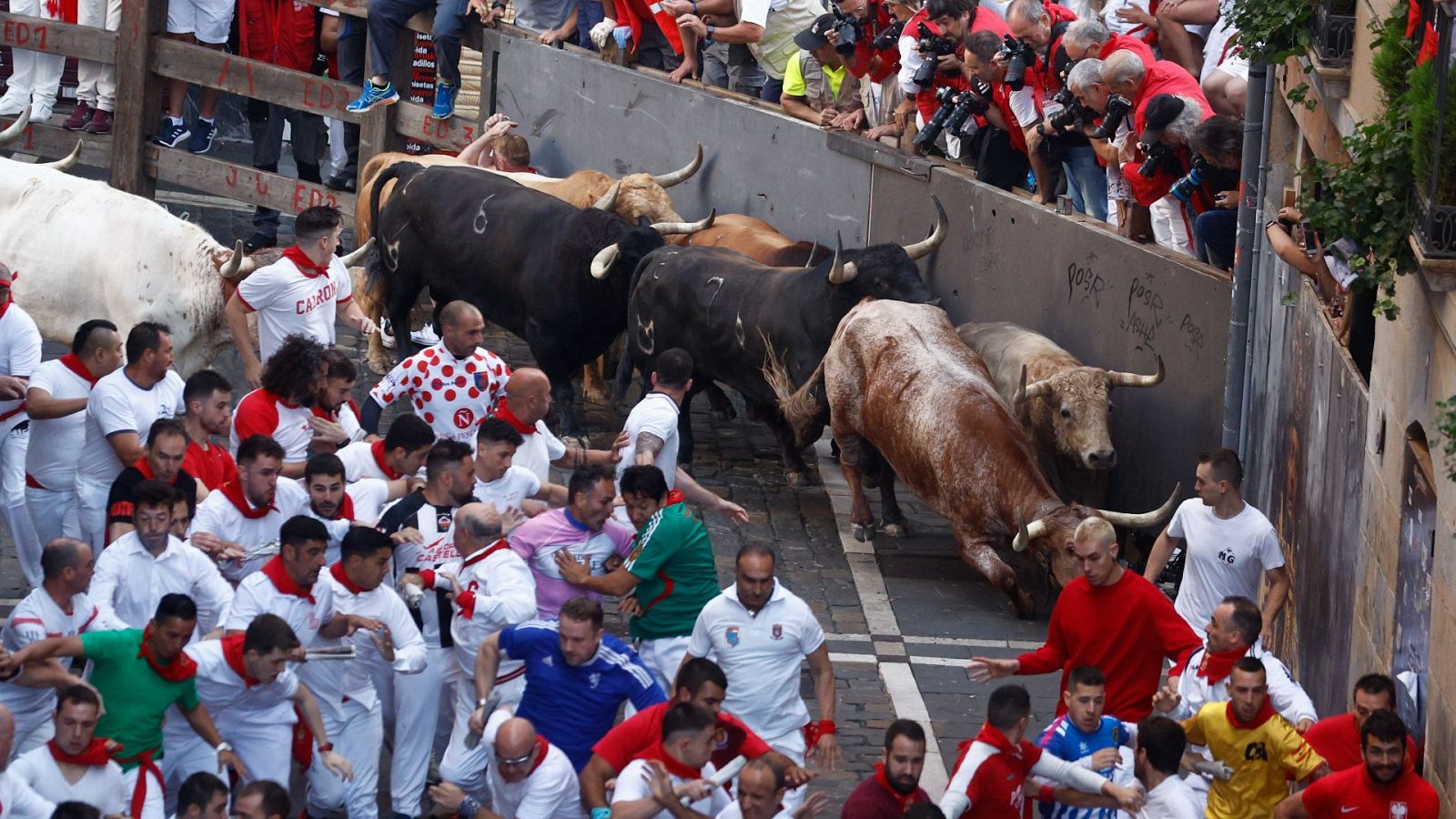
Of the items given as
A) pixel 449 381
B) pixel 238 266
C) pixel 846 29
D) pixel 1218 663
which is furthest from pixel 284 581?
pixel 846 29

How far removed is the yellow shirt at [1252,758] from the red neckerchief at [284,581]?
10.7 feet

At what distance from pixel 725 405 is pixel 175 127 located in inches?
301

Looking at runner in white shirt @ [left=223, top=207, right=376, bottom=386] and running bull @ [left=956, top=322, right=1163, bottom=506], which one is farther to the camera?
running bull @ [left=956, top=322, right=1163, bottom=506]

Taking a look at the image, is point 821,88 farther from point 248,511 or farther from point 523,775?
point 523,775

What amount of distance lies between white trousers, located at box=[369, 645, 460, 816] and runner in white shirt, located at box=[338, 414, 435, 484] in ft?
3.08

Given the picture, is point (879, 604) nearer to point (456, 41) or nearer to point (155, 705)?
point (155, 705)

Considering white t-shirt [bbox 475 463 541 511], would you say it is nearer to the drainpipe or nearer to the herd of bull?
the herd of bull

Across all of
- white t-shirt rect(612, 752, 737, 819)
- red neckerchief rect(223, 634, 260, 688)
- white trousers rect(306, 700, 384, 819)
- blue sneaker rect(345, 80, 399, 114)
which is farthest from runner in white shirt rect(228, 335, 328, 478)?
blue sneaker rect(345, 80, 399, 114)

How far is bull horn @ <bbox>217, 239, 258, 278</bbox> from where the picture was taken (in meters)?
11.9

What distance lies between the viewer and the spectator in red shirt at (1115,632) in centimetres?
773

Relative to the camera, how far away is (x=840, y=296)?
12.5 metres

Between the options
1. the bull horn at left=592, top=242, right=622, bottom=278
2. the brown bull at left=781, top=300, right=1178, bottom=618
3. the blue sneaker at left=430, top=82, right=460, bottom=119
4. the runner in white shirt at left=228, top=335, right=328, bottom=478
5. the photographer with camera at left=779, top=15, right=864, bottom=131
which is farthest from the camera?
the blue sneaker at left=430, top=82, right=460, bottom=119

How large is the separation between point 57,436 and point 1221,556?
5.42m

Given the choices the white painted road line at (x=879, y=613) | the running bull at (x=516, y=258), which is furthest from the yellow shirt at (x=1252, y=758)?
the running bull at (x=516, y=258)
